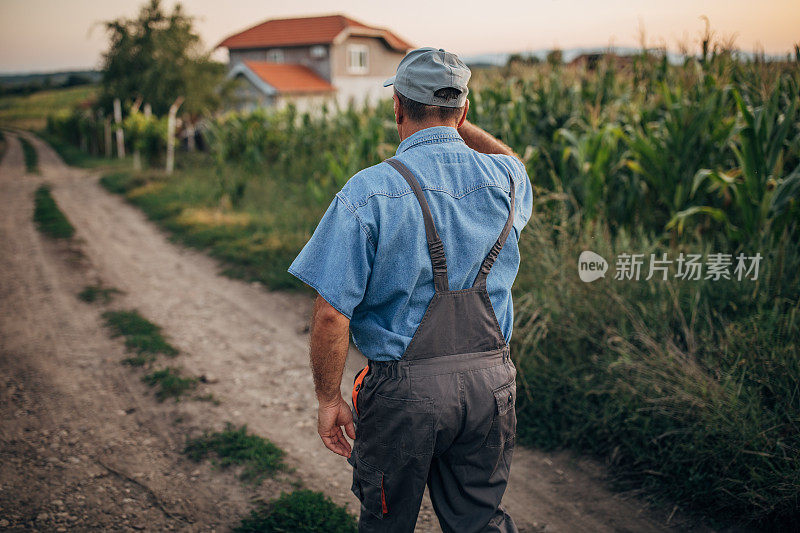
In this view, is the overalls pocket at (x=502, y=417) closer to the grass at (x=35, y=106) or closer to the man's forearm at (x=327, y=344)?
the man's forearm at (x=327, y=344)

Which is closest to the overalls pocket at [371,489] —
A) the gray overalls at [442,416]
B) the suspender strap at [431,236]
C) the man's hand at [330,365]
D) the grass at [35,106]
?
the gray overalls at [442,416]

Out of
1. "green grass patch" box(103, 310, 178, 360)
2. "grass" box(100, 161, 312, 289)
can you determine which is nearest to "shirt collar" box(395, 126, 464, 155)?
"green grass patch" box(103, 310, 178, 360)

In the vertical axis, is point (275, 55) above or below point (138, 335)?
above

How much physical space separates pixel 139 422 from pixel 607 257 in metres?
3.56

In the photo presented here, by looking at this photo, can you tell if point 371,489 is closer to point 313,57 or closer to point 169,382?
point 169,382

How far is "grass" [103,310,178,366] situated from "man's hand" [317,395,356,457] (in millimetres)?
3311

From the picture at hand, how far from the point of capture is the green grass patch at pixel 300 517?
9.27 feet

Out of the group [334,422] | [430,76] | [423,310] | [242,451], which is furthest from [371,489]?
[242,451]

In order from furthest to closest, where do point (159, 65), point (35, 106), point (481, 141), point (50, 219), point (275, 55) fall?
point (35, 106), point (275, 55), point (159, 65), point (50, 219), point (481, 141)

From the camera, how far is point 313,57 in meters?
33.8

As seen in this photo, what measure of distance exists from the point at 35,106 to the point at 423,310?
69.0 m

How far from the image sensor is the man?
182 cm

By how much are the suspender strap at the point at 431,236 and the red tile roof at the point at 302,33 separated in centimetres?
3299

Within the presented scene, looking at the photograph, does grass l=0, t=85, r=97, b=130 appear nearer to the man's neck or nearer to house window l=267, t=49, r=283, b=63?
house window l=267, t=49, r=283, b=63
